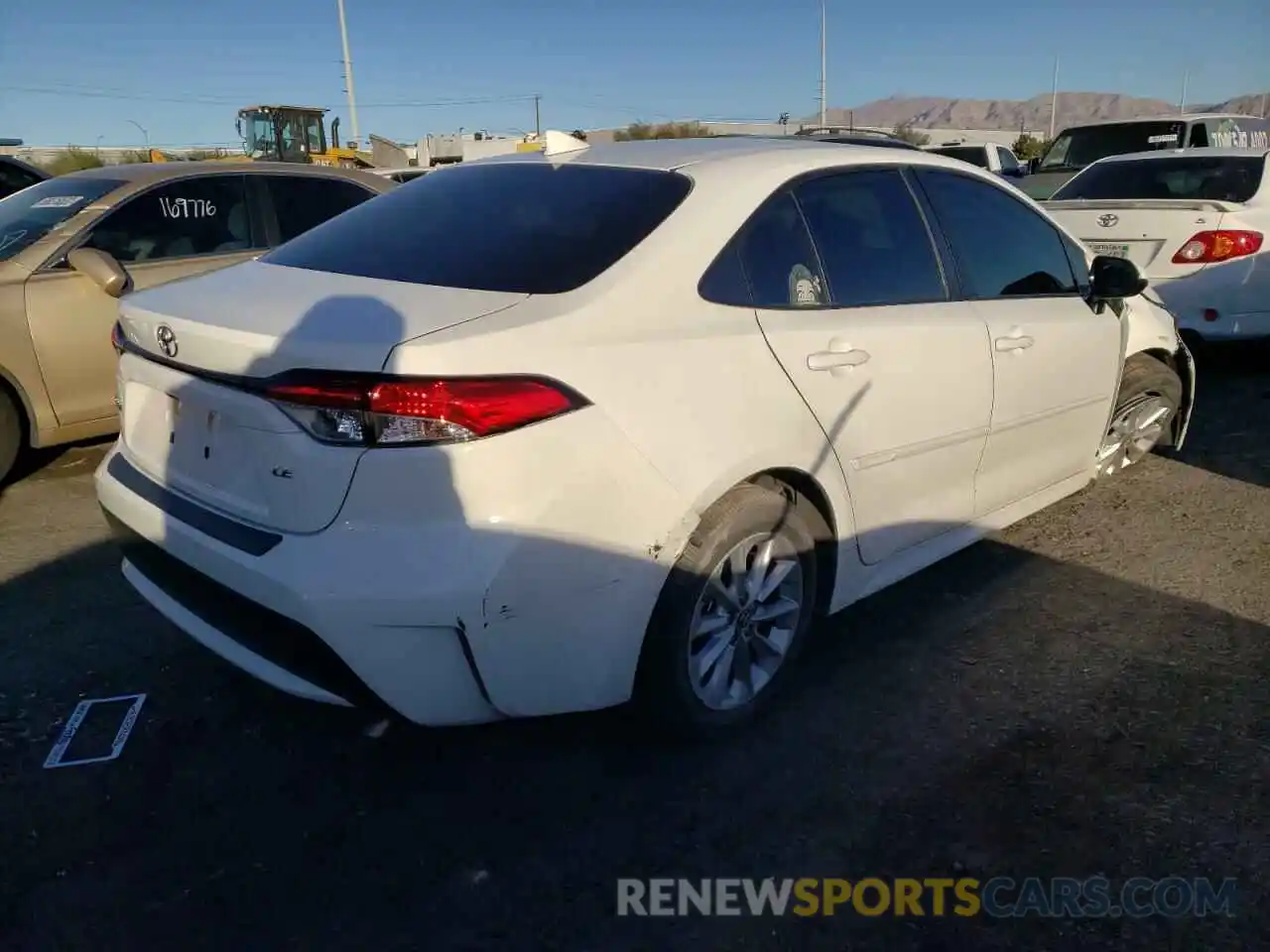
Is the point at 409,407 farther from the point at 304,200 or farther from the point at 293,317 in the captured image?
the point at 304,200

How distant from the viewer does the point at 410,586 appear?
2.21m

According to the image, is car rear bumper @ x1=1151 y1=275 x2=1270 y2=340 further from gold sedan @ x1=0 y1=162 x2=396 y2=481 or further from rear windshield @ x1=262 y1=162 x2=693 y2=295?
gold sedan @ x1=0 y1=162 x2=396 y2=481

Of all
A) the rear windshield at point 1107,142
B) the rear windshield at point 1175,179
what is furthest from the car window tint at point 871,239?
the rear windshield at point 1107,142

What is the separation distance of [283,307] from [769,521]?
1379 millimetres

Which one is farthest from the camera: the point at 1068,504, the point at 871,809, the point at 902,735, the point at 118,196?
the point at 118,196

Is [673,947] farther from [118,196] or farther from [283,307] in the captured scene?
[118,196]

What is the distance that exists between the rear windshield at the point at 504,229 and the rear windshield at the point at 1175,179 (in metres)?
5.82

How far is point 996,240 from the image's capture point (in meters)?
3.81

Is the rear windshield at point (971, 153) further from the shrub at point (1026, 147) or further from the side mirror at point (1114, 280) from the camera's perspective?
the shrub at point (1026, 147)

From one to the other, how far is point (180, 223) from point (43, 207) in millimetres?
690

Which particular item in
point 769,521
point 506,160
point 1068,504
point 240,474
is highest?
point 506,160

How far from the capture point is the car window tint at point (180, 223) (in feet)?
18.1

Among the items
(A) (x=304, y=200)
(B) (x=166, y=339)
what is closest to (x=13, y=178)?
(A) (x=304, y=200)

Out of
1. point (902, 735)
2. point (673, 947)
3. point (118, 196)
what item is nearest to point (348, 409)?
point (673, 947)
